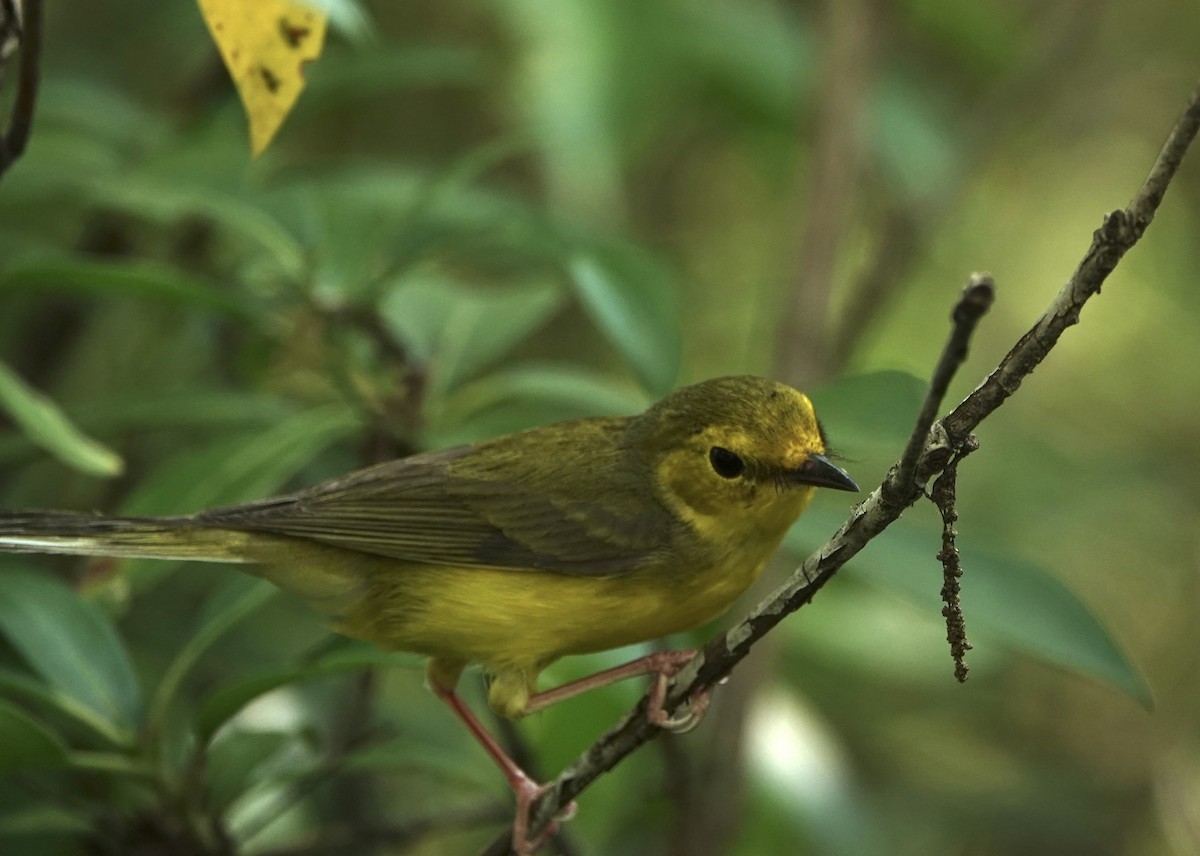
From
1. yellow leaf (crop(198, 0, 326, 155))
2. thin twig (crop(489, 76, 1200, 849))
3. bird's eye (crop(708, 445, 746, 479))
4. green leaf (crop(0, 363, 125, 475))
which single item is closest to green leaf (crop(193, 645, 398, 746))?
green leaf (crop(0, 363, 125, 475))

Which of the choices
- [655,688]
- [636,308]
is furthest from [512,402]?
[655,688]

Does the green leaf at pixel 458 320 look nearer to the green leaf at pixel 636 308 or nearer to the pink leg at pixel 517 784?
the green leaf at pixel 636 308

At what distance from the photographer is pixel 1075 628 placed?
2.78 m

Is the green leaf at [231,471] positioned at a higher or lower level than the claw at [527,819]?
higher

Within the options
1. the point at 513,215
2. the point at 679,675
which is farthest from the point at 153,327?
the point at 679,675

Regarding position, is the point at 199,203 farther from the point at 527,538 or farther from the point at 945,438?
the point at 945,438

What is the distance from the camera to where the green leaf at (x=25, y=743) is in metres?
2.60

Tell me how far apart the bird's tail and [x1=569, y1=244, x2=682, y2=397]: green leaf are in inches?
37.2

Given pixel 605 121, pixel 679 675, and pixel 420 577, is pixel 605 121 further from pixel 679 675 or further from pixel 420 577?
pixel 679 675

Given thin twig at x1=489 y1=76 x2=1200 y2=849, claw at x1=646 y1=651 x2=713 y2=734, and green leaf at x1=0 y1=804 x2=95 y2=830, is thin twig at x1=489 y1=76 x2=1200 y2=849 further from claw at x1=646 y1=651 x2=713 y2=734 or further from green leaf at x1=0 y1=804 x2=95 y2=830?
green leaf at x1=0 y1=804 x2=95 y2=830

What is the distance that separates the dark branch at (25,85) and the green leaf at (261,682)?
1044 millimetres

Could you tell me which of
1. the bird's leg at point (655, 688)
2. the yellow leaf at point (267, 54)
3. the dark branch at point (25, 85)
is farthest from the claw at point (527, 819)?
the dark branch at point (25, 85)

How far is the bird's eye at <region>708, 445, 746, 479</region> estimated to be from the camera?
3.00m

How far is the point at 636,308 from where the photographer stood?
3.39 metres
